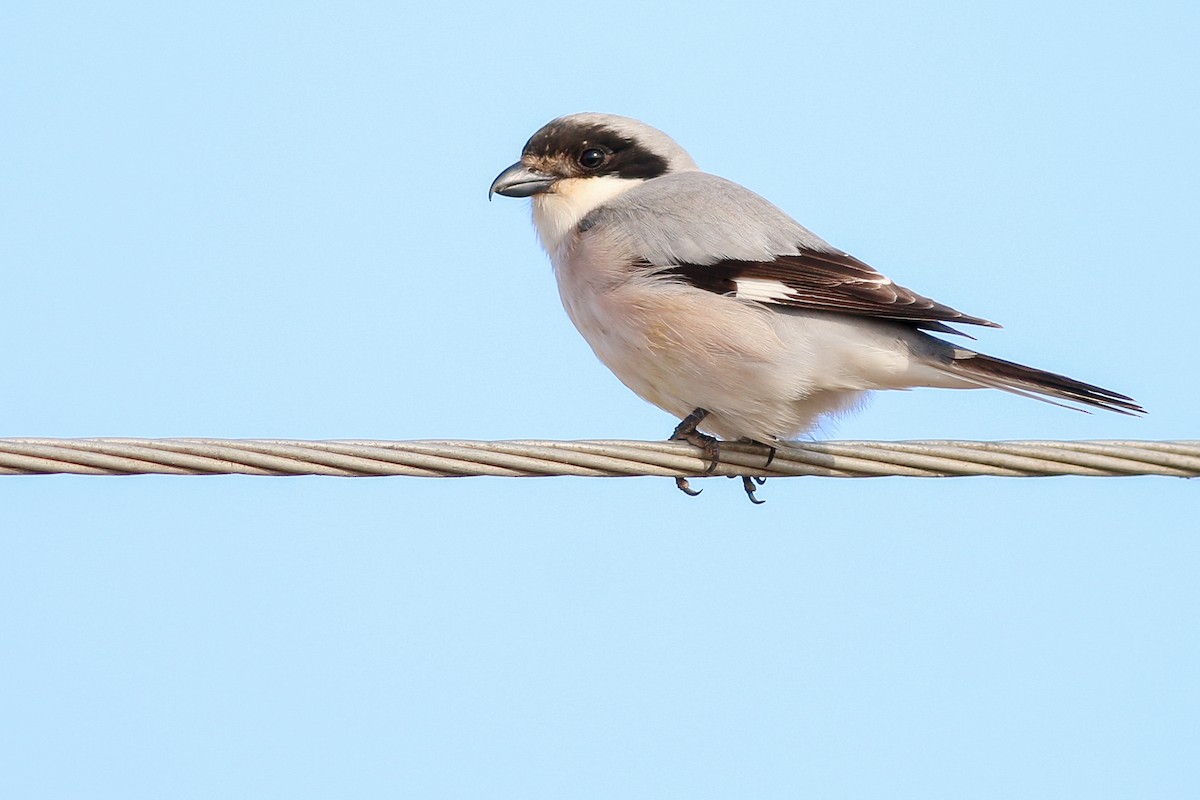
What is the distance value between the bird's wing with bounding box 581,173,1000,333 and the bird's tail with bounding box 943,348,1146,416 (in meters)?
0.13

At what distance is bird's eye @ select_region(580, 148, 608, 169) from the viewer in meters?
A: 5.48

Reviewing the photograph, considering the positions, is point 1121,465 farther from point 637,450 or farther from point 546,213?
point 546,213

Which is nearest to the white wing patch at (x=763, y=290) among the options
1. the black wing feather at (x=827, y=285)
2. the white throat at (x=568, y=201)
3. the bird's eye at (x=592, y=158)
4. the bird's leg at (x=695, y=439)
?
the black wing feather at (x=827, y=285)

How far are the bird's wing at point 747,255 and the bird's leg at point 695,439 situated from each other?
1.42ft

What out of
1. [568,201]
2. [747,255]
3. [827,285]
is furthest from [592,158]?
[827,285]

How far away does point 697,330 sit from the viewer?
4.46m

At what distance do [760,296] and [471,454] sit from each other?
60.2 inches

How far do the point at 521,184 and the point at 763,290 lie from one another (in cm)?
135

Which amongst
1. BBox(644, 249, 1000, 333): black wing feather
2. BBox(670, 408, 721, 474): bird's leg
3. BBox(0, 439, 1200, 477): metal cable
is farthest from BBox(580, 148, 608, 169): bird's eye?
BBox(0, 439, 1200, 477): metal cable

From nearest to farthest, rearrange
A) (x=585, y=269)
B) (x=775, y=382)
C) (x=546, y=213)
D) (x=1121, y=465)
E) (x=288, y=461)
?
(x=288, y=461), (x=1121, y=465), (x=775, y=382), (x=585, y=269), (x=546, y=213)

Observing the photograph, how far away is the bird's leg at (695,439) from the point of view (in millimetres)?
4434

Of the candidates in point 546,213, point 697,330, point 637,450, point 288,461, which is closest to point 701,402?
point 697,330

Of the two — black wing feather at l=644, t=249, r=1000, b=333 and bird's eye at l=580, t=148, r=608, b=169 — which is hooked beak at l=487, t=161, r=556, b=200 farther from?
black wing feather at l=644, t=249, r=1000, b=333

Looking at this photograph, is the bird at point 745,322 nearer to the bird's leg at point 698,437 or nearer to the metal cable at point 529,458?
the bird's leg at point 698,437
